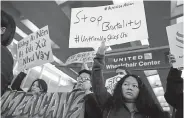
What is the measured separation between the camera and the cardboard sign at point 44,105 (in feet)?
4.95

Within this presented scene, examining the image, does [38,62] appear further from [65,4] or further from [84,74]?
[65,4]

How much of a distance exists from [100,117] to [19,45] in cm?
148

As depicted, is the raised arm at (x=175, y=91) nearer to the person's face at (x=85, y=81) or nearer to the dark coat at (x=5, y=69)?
the person's face at (x=85, y=81)

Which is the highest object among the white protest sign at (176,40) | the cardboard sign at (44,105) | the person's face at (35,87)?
the white protest sign at (176,40)

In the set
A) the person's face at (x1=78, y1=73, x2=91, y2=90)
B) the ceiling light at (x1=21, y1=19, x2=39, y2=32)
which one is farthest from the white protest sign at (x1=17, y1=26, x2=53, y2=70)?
the ceiling light at (x1=21, y1=19, x2=39, y2=32)

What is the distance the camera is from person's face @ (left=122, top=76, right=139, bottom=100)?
153 centimetres

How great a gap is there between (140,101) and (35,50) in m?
1.33

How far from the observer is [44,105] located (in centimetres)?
158

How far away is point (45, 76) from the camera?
24.5 feet

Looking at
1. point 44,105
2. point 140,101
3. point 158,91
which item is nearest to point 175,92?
point 140,101

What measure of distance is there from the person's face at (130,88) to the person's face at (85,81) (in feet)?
1.82

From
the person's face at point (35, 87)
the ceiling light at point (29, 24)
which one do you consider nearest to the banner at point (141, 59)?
the person's face at point (35, 87)

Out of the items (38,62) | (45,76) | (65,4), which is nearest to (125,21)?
(38,62)

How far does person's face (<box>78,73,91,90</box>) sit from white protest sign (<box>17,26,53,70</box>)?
0.37m
